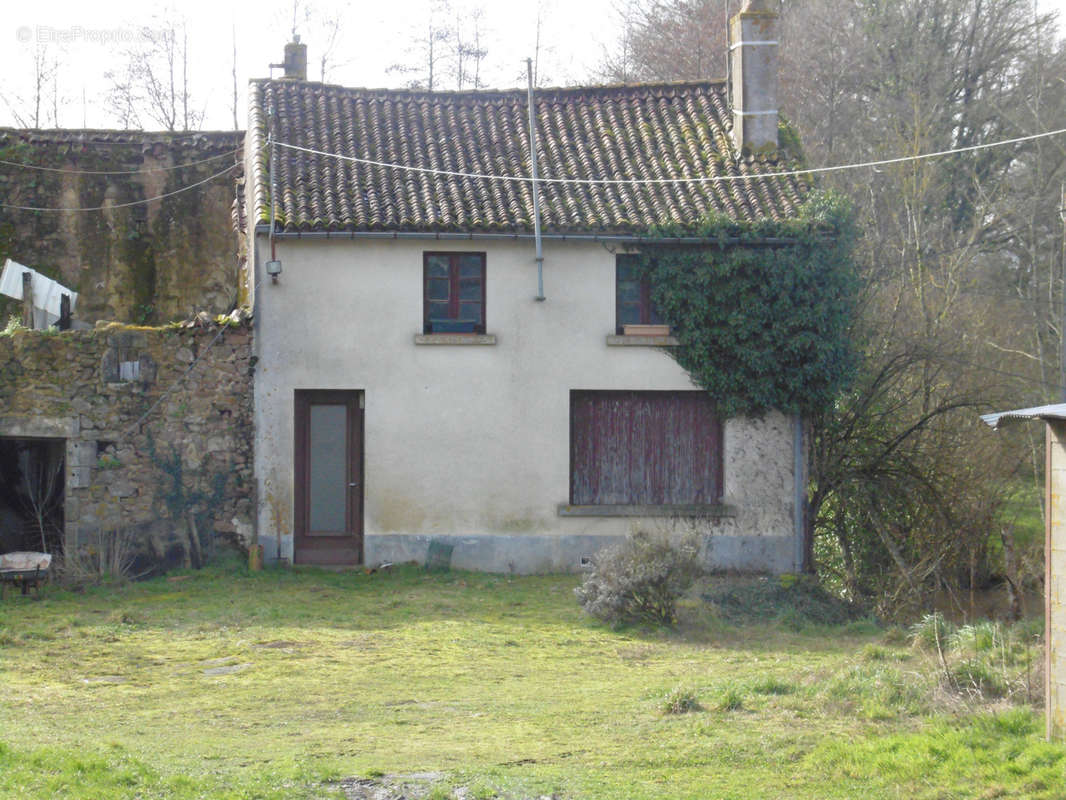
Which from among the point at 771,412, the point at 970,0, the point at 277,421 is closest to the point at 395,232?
the point at 277,421

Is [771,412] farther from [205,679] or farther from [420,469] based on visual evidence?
[205,679]

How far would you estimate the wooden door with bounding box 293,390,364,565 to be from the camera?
17.6 metres

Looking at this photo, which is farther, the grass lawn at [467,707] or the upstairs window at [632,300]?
the upstairs window at [632,300]

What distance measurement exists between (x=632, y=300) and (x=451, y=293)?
2.74 metres

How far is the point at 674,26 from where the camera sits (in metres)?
31.0

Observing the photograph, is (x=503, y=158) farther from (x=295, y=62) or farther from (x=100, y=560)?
(x=100, y=560)

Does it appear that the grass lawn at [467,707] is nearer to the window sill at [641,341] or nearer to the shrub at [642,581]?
the shrub at [642,581]

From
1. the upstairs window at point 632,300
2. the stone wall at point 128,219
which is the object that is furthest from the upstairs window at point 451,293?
the stone wall at point 128,219

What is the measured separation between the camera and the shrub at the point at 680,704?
9.26 meters

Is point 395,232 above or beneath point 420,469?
above

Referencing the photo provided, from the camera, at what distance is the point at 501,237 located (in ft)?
57.8

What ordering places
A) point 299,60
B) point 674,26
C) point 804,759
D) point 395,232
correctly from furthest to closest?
point 674,26 < point 299,60 < point 395,232 < point 804,759

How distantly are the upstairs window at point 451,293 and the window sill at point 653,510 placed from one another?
304 cm

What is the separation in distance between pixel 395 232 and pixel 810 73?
15.3m
